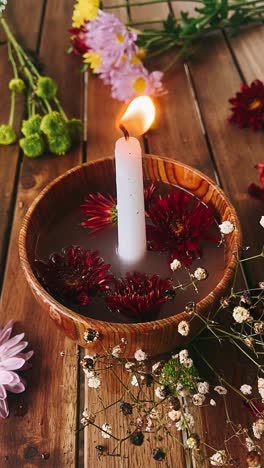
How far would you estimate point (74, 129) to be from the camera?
0.81m

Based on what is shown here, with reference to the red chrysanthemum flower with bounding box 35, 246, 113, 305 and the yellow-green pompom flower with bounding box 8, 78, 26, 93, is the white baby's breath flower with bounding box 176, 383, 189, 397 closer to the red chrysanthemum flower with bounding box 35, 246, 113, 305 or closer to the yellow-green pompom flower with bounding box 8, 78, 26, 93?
the red chrysanthemum flower with bounding box 35, 246, 113, 305

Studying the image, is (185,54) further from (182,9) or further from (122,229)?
(122,229)

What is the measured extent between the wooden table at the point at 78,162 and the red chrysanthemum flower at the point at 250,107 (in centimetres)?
2

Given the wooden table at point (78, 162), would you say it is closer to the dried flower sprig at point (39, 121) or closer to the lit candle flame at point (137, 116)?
the dried flower sprig at point (39, 121)

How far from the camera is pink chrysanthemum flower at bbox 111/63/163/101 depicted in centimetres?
86

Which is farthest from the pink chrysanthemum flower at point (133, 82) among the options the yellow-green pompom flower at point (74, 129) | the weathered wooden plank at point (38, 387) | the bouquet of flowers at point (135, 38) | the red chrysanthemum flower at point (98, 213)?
the red chrysanthemum flower at point (98, 213)

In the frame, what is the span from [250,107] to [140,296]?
0.45 meters

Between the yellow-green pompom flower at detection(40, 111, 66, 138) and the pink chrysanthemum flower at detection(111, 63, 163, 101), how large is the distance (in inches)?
5.4

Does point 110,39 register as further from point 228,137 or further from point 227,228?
point 227,228

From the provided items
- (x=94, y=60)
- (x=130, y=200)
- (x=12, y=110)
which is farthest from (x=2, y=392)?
(x=94, y=60)

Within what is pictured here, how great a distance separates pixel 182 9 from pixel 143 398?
0.83 metres

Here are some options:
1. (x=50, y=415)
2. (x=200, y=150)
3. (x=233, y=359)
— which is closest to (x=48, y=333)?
(x=50, y=415)

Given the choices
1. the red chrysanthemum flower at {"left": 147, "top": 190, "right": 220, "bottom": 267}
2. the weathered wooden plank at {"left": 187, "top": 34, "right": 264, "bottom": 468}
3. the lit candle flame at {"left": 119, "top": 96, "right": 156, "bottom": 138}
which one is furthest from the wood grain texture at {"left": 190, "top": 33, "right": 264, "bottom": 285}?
the lit candle flame at {"left": 119, "top": 96, "right": 156, "bottom": 138}

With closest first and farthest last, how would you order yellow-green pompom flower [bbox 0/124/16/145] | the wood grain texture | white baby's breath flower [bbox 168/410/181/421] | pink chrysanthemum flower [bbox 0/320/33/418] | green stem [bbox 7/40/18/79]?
white baby's breath flower [bbox 168/410/181/421], pink chrysanthemum flower [bbox 0/320/33/418], the wood grain texture, yellow-green pompom flower [bbox 0/124/16/145], green stem [bbox 7/40/18/79]
